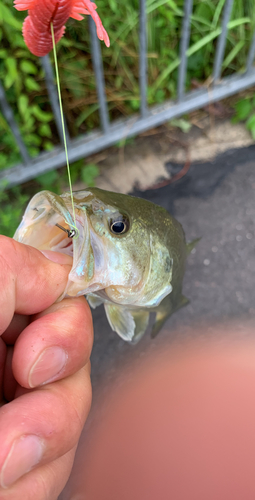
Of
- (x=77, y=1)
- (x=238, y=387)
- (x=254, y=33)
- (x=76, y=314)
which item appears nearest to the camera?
Answer: (x=77, y=1)

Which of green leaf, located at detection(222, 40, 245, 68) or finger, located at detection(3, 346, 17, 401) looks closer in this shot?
finger, located at detection(3, 346, 17, 401)

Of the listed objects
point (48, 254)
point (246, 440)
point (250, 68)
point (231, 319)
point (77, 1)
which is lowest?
point (231, 319)

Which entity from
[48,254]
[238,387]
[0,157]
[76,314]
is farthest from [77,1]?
[0,157]

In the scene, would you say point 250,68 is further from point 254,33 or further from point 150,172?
point 150,172

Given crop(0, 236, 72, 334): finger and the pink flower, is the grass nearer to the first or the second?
crop(0, 236, 72, 334): finger

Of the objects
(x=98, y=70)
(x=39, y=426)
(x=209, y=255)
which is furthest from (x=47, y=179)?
(x=39, y=426)

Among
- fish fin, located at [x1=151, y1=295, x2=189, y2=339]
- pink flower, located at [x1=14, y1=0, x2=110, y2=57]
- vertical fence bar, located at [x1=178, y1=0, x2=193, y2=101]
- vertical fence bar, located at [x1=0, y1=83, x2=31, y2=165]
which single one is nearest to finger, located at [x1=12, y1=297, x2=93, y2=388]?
fish fin, located at [x1=151, y1=295, x2=189, y2=339]

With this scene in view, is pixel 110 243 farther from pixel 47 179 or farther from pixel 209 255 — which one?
pixel 47 179
